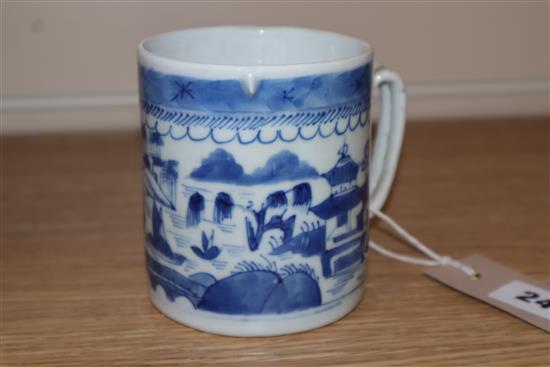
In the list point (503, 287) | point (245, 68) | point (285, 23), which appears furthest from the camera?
point (285, 23)

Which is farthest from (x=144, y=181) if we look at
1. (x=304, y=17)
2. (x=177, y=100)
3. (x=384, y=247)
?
(x=304, y=17)

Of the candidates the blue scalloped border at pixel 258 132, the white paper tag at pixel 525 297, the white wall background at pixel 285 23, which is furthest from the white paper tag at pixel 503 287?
the white wall background at pixel 285 23

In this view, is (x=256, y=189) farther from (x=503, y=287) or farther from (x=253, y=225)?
(x=503, y=287)

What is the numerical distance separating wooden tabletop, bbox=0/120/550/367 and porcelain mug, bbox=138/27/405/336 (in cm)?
2

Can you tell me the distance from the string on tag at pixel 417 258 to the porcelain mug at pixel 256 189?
84 mm

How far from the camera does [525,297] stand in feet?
1.78

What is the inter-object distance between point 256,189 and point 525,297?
196 mm

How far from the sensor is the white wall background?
0.84 meters

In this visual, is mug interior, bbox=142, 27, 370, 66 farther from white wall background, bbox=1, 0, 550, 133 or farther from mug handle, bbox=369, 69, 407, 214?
white wall background, bbox=1, 0, 550, 133

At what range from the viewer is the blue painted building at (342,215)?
48 cm

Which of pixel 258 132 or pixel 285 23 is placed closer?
pixel 258 132

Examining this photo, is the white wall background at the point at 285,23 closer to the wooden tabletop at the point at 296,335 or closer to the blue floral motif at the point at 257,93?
the wooden tabletop at the point at 296,335

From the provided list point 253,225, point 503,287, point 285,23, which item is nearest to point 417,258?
point 503,287

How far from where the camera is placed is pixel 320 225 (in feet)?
1.58
